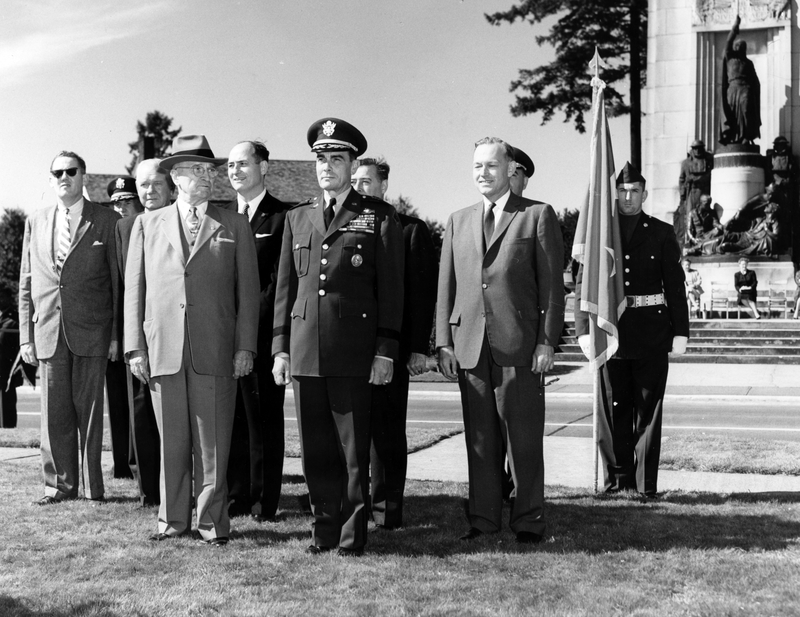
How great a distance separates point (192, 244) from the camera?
19.2ft

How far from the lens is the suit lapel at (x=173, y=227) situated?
581 cm

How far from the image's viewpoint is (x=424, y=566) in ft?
16.7

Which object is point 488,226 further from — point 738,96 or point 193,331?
point 738,96

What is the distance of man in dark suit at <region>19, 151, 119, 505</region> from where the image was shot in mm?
6984

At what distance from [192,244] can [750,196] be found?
1112 inches

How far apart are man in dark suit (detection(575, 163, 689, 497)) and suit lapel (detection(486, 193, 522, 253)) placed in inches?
63.8

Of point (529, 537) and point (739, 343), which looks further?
point (739, 343)

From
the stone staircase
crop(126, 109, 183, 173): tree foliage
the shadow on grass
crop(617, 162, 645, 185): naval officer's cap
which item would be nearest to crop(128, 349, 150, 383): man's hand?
the shadow on grass

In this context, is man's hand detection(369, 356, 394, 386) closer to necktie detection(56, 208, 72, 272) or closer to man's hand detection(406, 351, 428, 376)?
man's hand detection(406, 351, 428, 376)

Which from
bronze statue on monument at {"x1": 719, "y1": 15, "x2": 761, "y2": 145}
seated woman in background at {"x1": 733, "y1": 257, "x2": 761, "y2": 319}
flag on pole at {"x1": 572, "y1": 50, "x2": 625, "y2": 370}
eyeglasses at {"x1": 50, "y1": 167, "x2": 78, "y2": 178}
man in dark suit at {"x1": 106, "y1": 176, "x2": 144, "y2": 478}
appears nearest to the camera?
eyeglasses at {"x1": 50, "y1": 167, "x2": 78, "y2": 178}

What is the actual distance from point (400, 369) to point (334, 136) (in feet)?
5.35

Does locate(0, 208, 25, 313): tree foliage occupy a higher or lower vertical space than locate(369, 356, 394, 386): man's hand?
higher

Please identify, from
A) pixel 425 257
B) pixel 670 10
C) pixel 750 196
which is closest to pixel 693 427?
pixel 425 257

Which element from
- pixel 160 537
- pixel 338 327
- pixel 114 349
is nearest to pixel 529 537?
pixel 338 327
